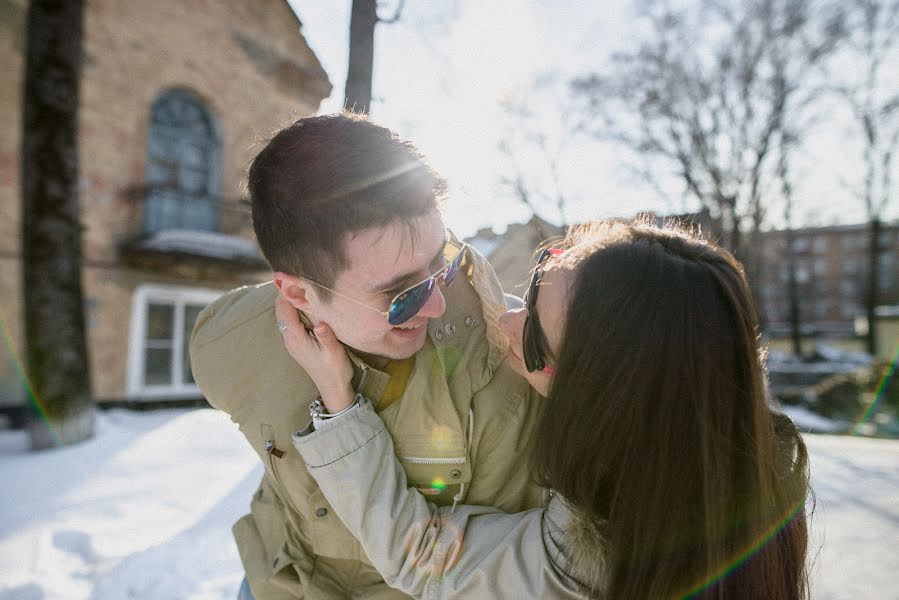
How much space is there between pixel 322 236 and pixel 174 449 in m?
4.28

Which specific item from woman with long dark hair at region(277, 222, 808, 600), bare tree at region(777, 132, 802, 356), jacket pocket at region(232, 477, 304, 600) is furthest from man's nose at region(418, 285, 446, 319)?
bare tree at region(777, 132, 802, 356)

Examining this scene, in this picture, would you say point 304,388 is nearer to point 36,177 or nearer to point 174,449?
point 174,449

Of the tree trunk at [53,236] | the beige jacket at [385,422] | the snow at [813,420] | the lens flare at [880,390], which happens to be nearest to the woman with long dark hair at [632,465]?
the beige jacket at [385,422]

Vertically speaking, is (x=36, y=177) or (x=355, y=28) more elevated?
(x=355, y=28)

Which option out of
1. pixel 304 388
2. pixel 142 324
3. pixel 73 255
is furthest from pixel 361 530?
pixel 142 324

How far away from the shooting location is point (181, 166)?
10.7m

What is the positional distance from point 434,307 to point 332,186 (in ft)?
1.60

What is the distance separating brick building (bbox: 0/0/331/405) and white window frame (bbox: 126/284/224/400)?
20 mm

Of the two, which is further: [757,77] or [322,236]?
[757,77]

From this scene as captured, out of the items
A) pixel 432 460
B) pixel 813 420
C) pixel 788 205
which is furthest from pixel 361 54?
pixel 788 205

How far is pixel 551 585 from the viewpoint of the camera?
1.27 meters

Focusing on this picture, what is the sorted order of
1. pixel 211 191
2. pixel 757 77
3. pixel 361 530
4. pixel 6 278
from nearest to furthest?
pixel 361 530
pixel 6 278
pixel 211 191
pixel 757 77

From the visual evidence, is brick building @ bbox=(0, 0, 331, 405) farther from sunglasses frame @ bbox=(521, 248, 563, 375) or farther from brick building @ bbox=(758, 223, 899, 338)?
brick building @ bbox=(758, 223, 899, 338)

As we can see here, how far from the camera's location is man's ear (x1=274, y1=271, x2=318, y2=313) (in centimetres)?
180
